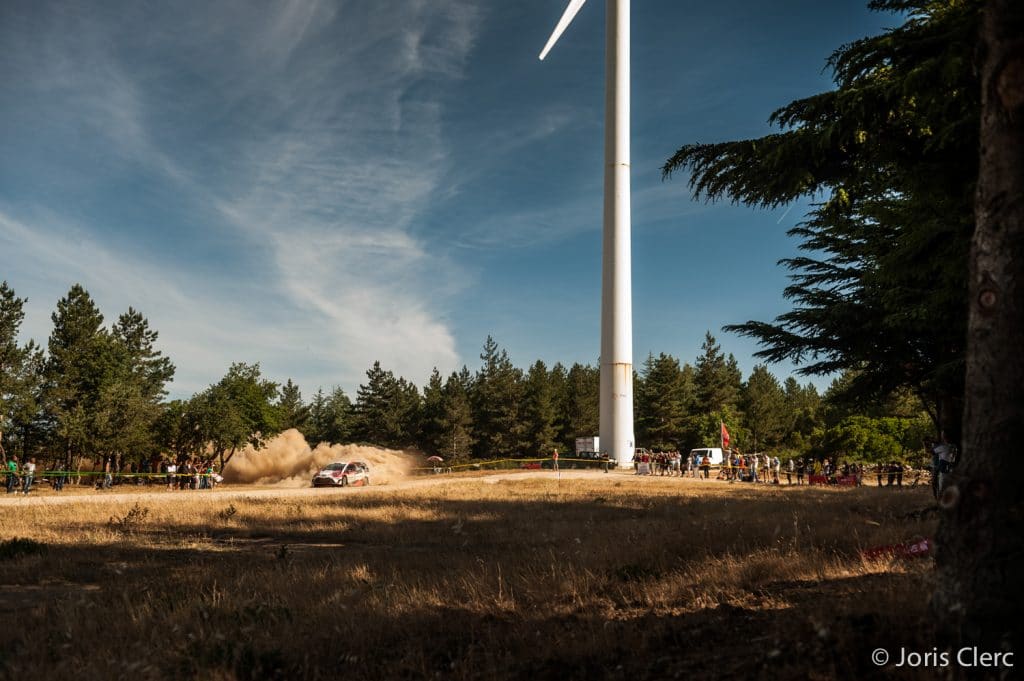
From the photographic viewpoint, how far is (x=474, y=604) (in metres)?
7.79

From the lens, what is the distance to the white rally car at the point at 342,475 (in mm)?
39594

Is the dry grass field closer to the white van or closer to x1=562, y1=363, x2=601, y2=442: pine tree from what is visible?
the white van

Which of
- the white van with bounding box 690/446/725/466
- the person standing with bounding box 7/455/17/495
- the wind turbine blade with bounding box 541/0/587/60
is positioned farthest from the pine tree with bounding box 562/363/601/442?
the person standing with bounding box 7/455/17/495

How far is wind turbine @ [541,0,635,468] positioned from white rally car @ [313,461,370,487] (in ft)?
76.4

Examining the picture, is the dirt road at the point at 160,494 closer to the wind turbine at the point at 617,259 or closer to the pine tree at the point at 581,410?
the wind turbine at the point at 617,259

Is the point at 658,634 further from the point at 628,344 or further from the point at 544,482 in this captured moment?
the point at 628,344

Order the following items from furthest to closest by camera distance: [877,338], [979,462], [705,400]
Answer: [705,400]
[877,338]
[979,462]

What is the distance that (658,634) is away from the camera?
605 cm

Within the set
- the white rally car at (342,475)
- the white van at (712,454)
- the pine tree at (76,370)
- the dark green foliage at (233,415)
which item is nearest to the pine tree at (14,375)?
the pine tree at (76,370)

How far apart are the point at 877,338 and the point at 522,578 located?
13267mm

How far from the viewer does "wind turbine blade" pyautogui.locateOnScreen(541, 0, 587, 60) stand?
49844mm

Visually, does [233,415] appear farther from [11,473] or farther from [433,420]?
[433,420]

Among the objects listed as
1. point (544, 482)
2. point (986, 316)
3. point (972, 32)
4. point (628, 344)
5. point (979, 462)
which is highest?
point (628, 344)

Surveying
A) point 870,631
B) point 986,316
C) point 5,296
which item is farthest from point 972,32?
point 5,296
